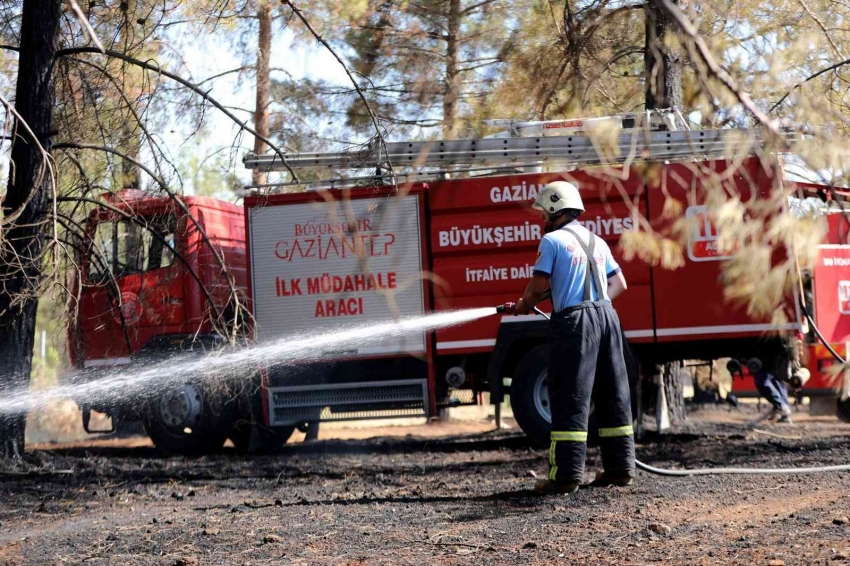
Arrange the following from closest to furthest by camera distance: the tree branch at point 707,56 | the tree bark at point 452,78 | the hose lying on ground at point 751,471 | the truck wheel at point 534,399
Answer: the tree branch at point 707,56, the hose lying on ground at point 751,471, the truck wheel at point 534,399, the tree bark at point 452,78

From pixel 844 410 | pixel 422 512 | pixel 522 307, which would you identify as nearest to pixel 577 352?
pixel 522 307

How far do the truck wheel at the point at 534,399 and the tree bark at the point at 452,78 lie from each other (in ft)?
12.2

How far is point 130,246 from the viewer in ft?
29.4

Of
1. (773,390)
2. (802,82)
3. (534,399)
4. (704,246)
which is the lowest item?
(773,390)

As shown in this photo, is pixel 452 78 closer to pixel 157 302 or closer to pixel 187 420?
pixel 157 302

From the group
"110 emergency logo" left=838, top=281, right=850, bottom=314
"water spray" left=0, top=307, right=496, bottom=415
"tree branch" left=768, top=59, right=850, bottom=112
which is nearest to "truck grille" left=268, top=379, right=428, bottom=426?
"water spray" left=0, top=307, right=496, bottom=415

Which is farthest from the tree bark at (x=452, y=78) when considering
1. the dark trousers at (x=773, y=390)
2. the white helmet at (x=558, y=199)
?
the white helmet at (x=558, y=199)

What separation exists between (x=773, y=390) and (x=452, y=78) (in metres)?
5.28

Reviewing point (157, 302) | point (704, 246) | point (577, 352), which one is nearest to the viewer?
point (577, 352)

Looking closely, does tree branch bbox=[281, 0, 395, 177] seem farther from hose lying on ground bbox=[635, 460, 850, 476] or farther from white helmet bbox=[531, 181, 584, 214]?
hose lying on ground bbox=[635, 460, 850, 476]

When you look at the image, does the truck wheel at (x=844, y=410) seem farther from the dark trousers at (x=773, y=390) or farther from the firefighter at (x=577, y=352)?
the firefighter at (x=577, y=352)

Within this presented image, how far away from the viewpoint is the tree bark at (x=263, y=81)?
8.99 m

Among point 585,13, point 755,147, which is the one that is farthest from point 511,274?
point 755,147

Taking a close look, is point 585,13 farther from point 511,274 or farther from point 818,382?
point 818,382
